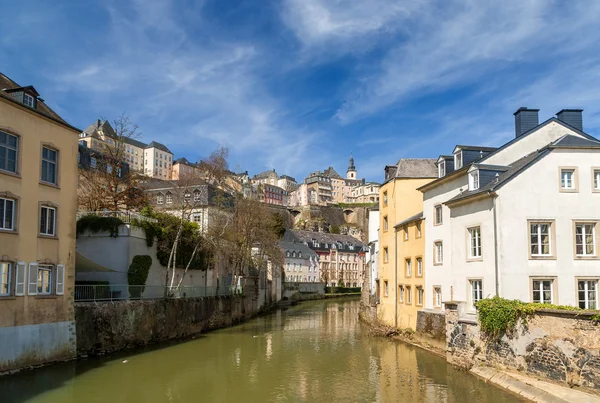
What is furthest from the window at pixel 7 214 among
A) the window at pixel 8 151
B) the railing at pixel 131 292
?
the railing at pixel 131 292

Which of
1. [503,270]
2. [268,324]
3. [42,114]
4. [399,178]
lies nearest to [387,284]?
[399,178]

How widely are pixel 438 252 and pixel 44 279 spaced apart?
1853 cm

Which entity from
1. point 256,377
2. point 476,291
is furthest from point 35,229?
point 476,291

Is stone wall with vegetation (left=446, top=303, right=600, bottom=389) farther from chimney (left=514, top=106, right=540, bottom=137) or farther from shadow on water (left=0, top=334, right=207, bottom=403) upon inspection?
shadow on water (left=0, top=334, right=207, bottom=403)

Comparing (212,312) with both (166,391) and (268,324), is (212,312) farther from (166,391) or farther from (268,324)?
(166,391)

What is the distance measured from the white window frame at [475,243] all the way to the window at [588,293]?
154 inches

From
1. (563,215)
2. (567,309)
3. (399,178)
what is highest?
(399,178)

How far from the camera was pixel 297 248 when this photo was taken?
9262 cm

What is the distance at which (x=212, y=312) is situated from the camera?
1422 inches

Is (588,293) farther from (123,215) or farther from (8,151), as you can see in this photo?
(123,215)

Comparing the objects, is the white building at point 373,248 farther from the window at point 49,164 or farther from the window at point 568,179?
the window at point 49,164

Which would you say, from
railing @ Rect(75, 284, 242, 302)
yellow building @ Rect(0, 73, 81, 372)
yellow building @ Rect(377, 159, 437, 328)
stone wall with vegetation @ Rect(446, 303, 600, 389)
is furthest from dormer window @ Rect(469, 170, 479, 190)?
railing @ Rect(75, 284, 242, 302)

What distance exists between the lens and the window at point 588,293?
20109 mm

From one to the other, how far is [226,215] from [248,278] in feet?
28.9
